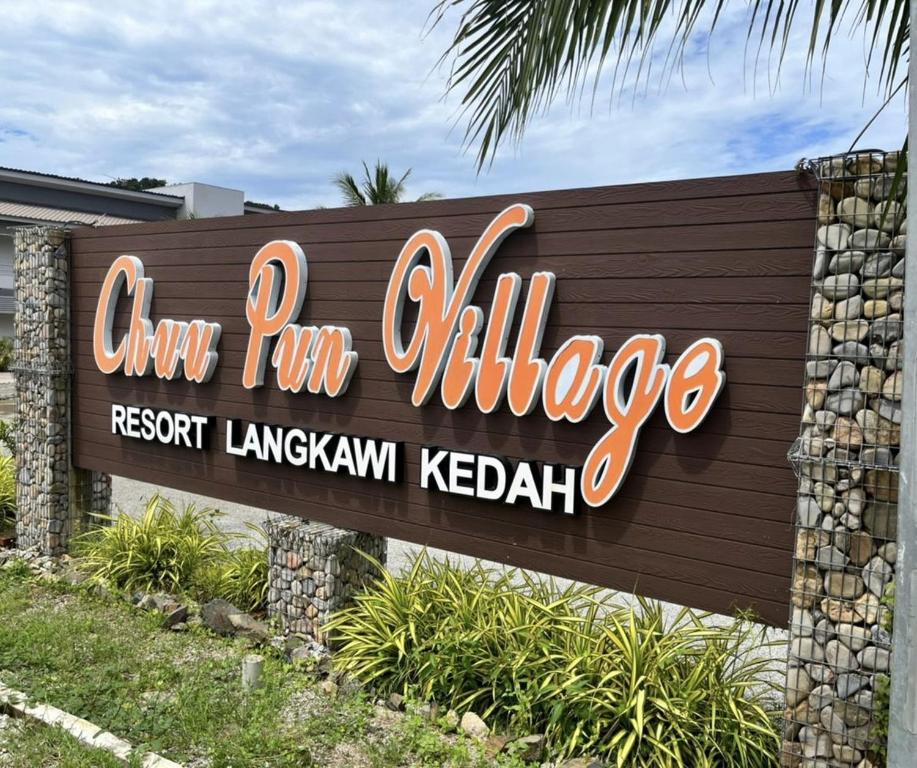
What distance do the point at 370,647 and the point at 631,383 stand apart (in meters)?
2.43

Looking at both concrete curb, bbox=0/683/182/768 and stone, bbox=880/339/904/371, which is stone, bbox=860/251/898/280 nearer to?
stone, bbox=880/339/904/371

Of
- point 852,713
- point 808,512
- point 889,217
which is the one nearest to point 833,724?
point 852,713

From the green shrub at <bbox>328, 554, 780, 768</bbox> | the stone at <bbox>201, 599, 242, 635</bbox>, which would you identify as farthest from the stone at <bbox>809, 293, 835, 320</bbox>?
the stone at <bbox>201, 599, 242, 635</bbox>

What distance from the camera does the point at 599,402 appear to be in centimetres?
505

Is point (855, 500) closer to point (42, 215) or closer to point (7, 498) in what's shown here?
point (7, 498)

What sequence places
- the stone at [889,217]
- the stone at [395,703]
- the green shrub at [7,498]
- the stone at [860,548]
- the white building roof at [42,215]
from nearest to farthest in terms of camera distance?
1. the stone at [889,217]
2. the stone at [860,548]
3. the stone at [395,703]
4. the green shrub at [7,498]
5. the white building roof at [42,215]

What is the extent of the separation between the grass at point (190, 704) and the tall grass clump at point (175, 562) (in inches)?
27.2

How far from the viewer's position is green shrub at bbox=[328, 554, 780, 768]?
14.4ft

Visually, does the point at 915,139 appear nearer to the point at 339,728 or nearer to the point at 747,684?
the point at 747,684

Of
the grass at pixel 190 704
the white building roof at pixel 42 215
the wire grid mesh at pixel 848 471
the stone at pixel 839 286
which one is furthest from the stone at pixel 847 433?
the white building roof at pixel 42 215

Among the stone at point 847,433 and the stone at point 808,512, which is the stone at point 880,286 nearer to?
the stone at point 847,433

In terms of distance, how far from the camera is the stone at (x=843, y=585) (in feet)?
13.1

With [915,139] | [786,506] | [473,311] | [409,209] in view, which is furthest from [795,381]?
[409,209]

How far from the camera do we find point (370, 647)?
547 centimetres
